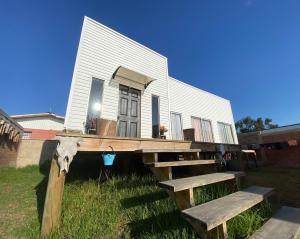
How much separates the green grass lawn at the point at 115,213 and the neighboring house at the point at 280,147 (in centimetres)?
859

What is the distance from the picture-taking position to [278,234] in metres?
1.27

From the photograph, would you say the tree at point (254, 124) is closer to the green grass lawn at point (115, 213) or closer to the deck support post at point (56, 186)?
the green grass lawn at point (115, 213)

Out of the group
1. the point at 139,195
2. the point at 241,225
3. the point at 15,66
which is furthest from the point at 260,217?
the point at 15,66

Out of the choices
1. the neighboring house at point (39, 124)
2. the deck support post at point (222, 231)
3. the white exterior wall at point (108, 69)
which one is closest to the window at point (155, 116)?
the white exterior wall at point (108, 69)

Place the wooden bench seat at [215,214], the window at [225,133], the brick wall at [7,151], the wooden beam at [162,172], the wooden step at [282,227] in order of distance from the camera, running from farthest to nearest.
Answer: the window at [225,133] → the brick wall at [7,151] → the wooden beam at [162,172] → the wooden step at [282,227] → the wooden bench seat at [215,214]

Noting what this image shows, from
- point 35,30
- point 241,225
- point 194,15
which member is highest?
point 194,15

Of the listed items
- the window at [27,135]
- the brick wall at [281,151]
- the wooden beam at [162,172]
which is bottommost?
the wooden beam at [162,172]

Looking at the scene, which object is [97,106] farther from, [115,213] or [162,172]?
[162,172]

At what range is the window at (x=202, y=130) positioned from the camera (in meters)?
8.88

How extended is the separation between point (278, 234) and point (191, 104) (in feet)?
26.6

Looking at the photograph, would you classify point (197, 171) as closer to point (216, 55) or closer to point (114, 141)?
point (114, 141)

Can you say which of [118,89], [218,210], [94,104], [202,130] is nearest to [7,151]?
[94,104]

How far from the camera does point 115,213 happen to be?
7.96ft

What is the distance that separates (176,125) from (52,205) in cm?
655
